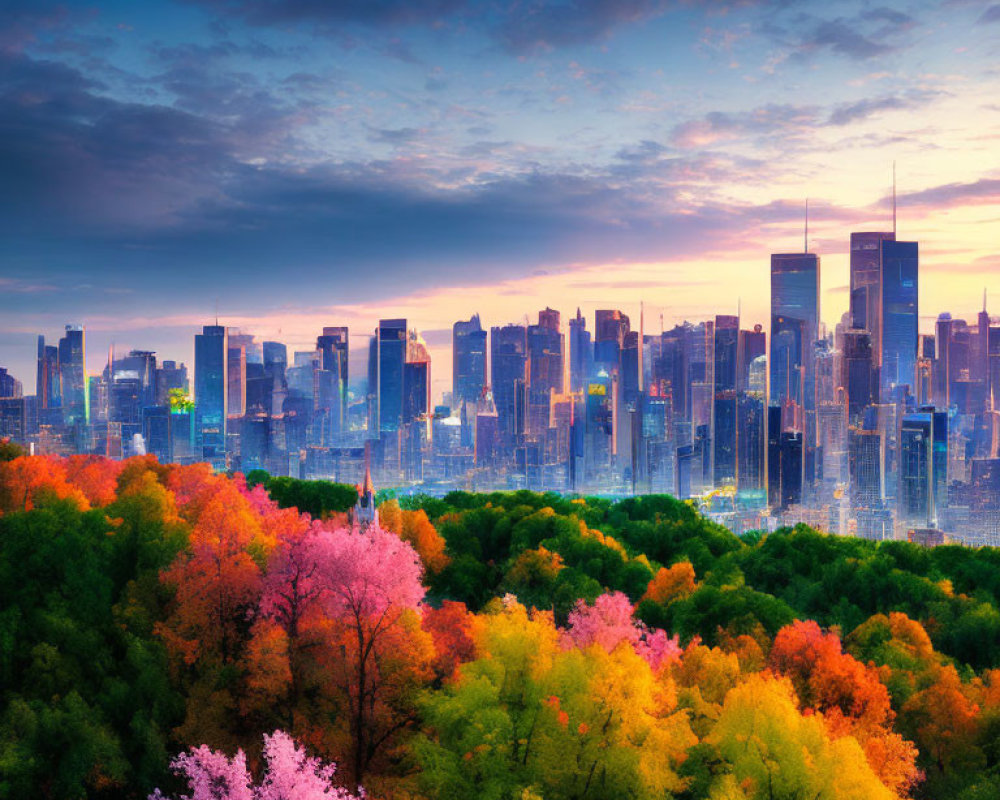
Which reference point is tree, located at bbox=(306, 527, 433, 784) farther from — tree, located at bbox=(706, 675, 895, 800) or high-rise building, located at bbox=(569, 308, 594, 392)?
high-rise building, located at bbox=(569, 308, 594, 392)

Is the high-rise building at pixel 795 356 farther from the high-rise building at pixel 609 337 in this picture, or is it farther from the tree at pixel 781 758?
the tree at pixel 781 758

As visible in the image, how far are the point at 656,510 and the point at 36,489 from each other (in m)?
36.6

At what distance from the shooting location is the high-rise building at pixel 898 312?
137500 millimetres

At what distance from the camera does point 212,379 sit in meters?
133

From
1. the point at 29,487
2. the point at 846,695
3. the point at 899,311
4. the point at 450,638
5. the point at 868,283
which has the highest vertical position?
the point at 868,283

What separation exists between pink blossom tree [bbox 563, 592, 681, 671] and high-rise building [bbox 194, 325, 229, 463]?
345 ft

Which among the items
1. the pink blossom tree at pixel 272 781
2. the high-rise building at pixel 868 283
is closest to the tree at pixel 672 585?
the pink blossom tree at pixel 272 781

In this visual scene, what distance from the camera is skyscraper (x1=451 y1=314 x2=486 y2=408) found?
15662 centimetres

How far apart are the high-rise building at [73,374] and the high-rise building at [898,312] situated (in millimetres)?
105690

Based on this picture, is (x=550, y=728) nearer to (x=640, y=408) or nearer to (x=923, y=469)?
(x=923, y=469)

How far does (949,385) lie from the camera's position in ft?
455

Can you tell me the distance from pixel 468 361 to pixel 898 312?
66.5 m

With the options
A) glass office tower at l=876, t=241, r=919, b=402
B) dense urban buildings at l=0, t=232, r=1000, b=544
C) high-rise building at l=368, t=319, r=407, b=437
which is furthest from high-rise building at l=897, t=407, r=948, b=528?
high-rise building at l=368, t=319, r=407, b=437

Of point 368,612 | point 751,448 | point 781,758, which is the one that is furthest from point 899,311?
point 781,758
